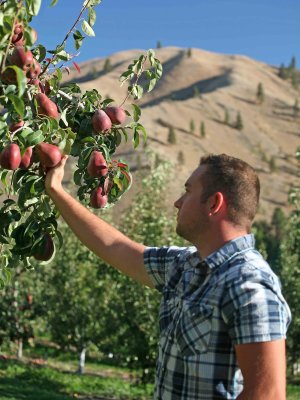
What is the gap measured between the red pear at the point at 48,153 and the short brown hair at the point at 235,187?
0.63 metres

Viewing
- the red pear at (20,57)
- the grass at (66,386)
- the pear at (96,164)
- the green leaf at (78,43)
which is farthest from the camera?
the grass at (66,386)

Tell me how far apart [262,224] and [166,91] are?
92.9m

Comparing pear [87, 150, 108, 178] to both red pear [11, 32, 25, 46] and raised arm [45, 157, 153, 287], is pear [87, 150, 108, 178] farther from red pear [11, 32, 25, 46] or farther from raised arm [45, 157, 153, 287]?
red pear [11, 32, 25, 46]

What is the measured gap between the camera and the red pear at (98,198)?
9.27ft

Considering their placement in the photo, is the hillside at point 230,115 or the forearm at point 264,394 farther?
the hillside at point 230,115

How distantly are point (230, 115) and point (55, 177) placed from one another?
489 feet

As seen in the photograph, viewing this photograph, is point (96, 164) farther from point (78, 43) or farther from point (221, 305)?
point (221, 305)

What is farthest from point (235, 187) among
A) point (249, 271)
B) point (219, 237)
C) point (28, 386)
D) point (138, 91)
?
point (28, 386)

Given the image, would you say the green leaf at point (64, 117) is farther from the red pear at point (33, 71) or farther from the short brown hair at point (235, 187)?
the short brown hair at point (235, 187)

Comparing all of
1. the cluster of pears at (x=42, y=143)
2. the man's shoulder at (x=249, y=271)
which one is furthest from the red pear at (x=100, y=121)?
the man's shoulder at (x=249, y=271)

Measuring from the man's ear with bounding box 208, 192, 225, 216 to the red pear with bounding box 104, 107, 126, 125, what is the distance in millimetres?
822

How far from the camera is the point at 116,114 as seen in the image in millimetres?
2865

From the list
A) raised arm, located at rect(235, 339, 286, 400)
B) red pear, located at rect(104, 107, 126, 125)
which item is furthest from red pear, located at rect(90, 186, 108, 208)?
raised arm, located at rect(235, 339, 286, 400)

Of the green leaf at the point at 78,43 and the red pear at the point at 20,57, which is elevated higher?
the green leaf at the point at 78,43
